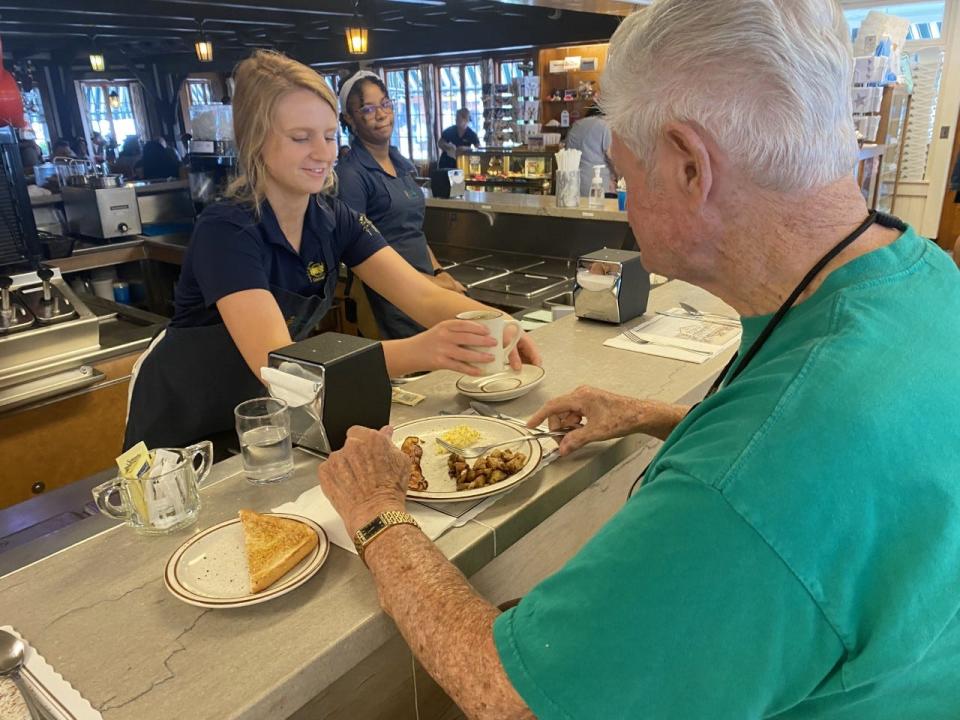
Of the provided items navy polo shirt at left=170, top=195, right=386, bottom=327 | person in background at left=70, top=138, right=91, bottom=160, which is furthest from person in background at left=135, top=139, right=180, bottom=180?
navy polo shirt at left=170, top=195, right=386, bottom=327

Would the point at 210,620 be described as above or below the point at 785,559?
below

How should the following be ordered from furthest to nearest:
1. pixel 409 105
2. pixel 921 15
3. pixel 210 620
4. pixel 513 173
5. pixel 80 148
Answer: pixel 409 105 < pixel 80 148 < pixel 921 15 < pixel 513 173 < pixel 210 620

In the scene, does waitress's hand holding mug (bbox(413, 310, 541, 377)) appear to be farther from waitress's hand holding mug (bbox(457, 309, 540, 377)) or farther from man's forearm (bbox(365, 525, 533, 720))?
man's forearm (bbox(365, 525, 533, 720))

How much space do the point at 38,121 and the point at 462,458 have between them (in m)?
14.8

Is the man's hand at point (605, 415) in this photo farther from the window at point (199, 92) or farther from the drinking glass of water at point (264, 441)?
the window at point (199, 92)

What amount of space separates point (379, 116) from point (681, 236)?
270 cm

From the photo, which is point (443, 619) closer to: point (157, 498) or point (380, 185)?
point (157, 498)

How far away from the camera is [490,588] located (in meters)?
1.64

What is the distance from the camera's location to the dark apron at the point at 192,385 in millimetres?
1852

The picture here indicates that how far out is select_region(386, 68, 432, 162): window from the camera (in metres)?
13.3

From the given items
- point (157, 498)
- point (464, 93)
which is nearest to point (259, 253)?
point (157, 498)

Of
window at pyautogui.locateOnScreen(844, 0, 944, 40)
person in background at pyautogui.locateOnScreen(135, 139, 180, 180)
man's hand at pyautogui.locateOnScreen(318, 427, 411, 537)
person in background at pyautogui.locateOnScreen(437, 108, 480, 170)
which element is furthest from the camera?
person in background at pyautogui.locateOnScreen(437, 108, 480, 170)

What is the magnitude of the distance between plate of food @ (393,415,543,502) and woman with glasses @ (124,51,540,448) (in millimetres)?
209

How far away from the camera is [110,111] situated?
1405 cm
